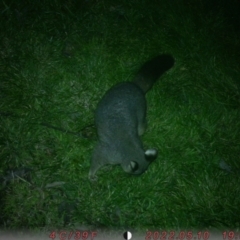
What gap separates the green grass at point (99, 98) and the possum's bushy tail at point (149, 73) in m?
0.26

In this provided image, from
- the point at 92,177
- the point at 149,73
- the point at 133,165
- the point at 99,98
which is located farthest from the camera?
the point at 99,98

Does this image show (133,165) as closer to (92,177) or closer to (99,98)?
(92,177)

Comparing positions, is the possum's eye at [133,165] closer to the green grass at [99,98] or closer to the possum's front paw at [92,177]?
the green grass at [99,98]

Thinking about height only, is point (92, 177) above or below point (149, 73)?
below

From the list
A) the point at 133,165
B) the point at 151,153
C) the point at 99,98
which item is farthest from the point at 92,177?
the point at 99,98

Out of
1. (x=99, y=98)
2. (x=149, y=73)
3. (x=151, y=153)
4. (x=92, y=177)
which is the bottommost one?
(x=92, y=177)

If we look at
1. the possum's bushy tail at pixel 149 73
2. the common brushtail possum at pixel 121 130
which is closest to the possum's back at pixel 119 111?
the common brushtail possum at pixel 121 130

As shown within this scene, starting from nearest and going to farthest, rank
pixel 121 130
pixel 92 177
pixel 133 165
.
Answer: pixel 133 165 → pixel 121 130 → pixel 92 177

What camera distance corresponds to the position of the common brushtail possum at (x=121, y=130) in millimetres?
3912

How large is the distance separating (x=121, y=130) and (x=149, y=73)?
1165 millimetres

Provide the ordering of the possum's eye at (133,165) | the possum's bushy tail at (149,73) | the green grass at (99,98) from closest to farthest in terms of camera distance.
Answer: the possum's eye at (133,165)
the green grass at (99,98)
the possum's bushy tail at (149,73)

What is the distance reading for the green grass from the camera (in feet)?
13.5

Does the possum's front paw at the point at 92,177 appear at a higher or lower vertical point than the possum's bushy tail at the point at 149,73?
lower

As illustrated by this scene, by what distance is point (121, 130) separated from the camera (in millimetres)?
3982
